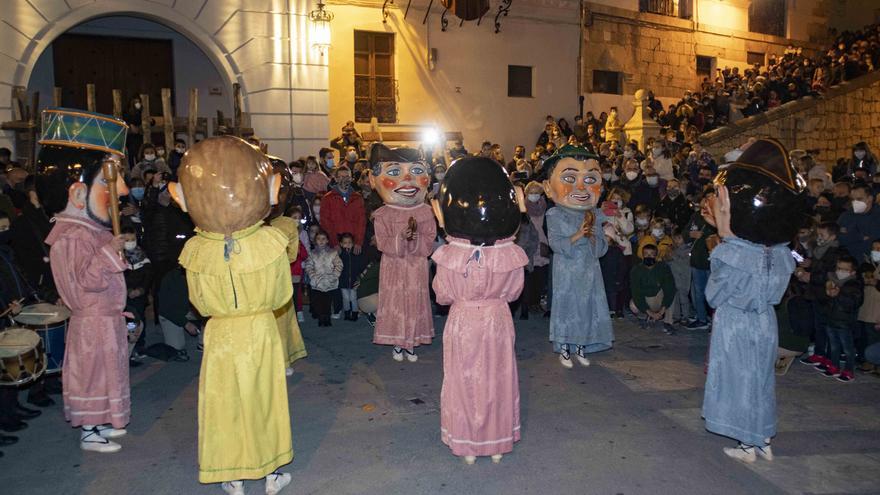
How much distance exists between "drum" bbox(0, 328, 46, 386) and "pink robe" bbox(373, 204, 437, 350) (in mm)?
3117

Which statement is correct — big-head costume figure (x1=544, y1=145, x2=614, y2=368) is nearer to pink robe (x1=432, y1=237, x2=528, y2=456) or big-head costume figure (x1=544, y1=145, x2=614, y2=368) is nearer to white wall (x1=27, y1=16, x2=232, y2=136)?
pink robe (x1=432, y1=237, x2=528, y2=456)

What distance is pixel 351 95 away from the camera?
1631cm

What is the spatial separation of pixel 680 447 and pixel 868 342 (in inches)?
119

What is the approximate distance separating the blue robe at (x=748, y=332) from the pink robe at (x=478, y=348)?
144 centimetres

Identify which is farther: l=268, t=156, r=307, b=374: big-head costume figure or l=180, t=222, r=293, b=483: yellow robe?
l=268, t=156, r=307, b=374: big-head costume figure

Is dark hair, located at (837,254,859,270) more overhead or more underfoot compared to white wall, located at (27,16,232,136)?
more underfoot

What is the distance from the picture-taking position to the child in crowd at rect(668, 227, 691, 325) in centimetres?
881

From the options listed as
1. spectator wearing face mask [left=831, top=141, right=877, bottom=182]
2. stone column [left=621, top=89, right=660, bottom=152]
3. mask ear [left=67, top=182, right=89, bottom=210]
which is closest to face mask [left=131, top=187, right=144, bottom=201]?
mask ear [left=67, top=182, right=89, bottom=210]

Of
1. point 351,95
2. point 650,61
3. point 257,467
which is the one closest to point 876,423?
point 257,467

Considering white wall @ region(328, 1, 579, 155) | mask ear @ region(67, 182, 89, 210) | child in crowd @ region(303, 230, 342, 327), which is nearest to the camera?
mask ear @ region(67, 182, 89, 210)

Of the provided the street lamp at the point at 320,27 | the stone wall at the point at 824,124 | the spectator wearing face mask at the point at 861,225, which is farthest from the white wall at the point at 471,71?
the spectator wearing face mask at the point at 861,225

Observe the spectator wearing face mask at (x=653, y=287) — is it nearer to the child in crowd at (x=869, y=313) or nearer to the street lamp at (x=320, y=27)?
the child in crowd at (x=869, y=313)

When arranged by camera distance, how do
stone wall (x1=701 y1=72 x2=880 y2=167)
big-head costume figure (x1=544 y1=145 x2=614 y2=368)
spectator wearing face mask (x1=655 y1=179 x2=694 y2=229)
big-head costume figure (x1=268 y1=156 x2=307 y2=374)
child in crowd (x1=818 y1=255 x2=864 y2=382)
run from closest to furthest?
1. big-head costume figure (x1=268 y1=156 x2=307 y2=374)
2. big-head costume figure (x1=544 y1=145 x2=614 y2=368)
3. child in crowd (x1=818 y1=255 x2=864 y2=382)
4. spectator wearing face mask (x1=655 y1=179 x2=694 y2=229)
5. stone wall (x1=701 y1=72 x2=880 y2=167)

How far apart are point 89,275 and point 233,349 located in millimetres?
1435
